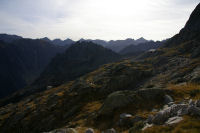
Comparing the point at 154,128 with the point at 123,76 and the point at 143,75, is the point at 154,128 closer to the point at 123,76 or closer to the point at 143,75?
the point at 123,76

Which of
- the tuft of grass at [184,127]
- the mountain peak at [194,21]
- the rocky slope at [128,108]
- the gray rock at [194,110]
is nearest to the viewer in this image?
the tuft of grass at [184,127]

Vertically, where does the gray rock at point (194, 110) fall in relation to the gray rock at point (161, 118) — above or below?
above

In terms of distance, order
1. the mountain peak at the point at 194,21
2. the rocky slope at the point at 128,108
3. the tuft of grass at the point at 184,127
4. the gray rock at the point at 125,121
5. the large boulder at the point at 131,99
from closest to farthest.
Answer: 1. the tuft of grass at the point at 184,127
2. the rocky slope at the point at 128,108
3. the gray rock at the point at 125,121
4. the large boulder at the point at 131,99
5. the mountain peak at the point at 194,21

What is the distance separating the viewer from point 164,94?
25.2 metres

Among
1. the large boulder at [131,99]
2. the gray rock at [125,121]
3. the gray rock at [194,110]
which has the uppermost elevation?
the gray rock at [194,110]

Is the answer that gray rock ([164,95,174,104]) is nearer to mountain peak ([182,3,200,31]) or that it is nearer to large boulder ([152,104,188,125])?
large boulder ([152,104,188,125])

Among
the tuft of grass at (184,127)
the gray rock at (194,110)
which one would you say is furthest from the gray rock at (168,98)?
the tuft of grass at (184,127)

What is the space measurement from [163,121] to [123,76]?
42.5 metres

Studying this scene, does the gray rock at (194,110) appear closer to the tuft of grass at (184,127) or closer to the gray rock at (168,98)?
the tuft of grass at (184,127)

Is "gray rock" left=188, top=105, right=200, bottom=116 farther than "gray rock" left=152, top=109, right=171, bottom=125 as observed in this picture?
No

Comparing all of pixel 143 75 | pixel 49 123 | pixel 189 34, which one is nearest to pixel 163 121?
pixel 49 123

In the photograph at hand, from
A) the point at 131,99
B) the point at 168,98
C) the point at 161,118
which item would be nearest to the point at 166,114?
the point at 161,118

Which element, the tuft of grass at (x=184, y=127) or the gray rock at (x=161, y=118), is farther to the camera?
the gray rock at (x=161, y=118)

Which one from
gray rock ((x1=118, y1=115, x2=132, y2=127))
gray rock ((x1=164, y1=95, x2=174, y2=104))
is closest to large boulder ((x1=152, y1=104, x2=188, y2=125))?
gray rock ((x1=118, y1=115, x2=132, y2=127))
